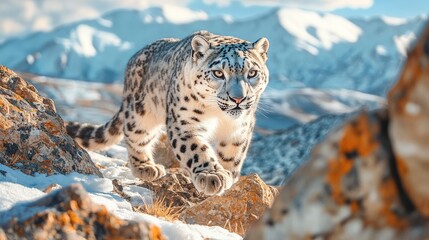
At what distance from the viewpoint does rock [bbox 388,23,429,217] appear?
97.7 inches

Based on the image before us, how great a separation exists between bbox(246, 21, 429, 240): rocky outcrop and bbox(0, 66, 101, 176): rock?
493 centimetres

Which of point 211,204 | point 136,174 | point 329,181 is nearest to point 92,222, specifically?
point 329,181

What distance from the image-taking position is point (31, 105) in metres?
8.15

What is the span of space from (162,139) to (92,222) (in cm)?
984

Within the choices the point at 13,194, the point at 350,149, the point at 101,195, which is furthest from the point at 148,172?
the point at 350,149

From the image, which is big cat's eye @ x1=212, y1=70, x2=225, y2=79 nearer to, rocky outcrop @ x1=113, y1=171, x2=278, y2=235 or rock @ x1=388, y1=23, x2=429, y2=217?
rocky outcrop @ x1=113, y1=171, x2=278, y2=235

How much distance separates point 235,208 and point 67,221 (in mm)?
3724

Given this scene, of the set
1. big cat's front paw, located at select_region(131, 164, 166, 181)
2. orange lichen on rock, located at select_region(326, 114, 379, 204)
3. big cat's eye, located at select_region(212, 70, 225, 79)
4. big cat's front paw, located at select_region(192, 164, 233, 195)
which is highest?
orange lichen on rock, located at select_region(326, 114, 379, 204)

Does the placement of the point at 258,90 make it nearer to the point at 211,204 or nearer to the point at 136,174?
the point at 211,204

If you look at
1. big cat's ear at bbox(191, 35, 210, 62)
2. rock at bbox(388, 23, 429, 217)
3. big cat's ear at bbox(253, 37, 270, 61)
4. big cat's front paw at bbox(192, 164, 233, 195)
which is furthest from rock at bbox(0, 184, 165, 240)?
big cat's ear at bbox(253, 37, 270, 61)

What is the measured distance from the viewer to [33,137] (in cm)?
767

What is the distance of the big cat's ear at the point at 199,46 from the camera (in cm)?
878

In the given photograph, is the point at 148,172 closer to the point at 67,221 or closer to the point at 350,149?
the point at 67,221

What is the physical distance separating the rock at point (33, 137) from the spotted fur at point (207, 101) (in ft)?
4.59
